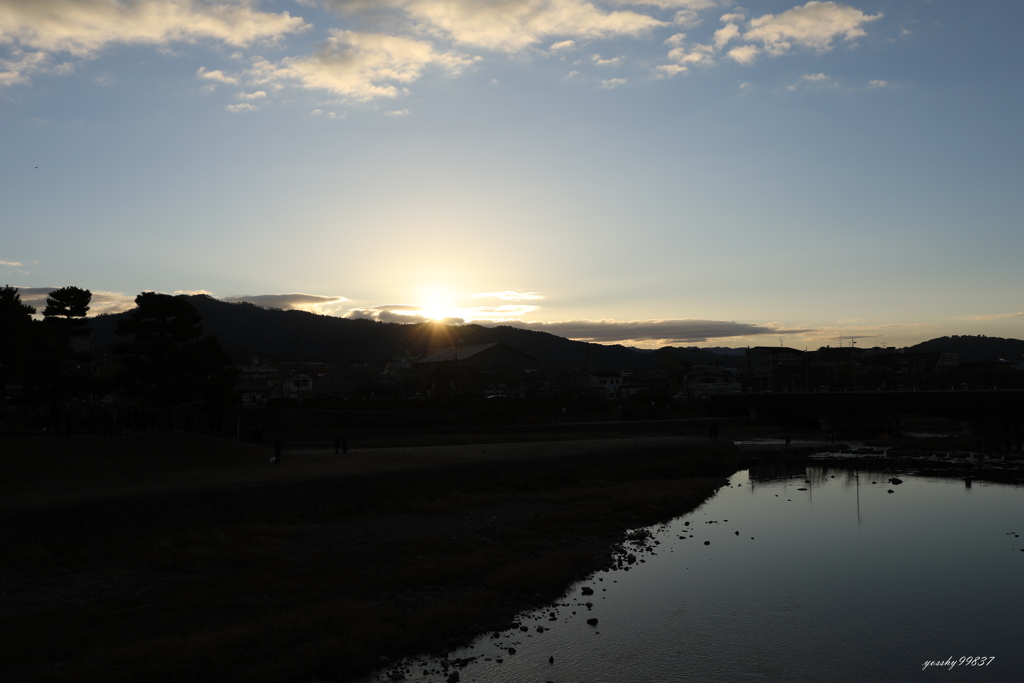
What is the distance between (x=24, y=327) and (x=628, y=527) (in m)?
33.9

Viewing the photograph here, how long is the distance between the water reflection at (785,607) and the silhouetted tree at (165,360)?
31414 mm

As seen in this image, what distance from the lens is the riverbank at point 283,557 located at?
46.7ft

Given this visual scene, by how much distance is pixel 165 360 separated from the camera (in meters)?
44.4

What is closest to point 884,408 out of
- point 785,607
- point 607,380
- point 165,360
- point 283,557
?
point 785,607

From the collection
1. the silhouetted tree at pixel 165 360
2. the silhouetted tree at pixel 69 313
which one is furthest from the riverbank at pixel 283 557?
the silhouetted tree at pixel 69 313

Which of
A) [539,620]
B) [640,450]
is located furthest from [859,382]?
[539,620]

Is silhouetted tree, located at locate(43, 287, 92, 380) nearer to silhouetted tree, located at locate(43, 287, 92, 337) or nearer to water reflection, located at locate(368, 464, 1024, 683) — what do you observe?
silhouetted tree, located at locate(43, 287, 92, 337)

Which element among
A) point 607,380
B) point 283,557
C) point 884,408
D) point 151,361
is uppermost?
point 151,361

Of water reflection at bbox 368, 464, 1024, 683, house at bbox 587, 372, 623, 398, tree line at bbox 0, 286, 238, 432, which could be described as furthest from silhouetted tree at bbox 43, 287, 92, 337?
house at bbox 587, 372, 623, 398

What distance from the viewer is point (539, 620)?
17.5 meters

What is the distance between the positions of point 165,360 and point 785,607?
40239mm

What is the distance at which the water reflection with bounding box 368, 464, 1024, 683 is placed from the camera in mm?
14914

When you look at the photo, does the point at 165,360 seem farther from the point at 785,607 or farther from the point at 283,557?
the point at 785,607

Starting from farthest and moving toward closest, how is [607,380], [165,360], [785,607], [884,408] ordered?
1. [607,380]
2. [884,408]
3. [165,360]
4. [785,607]
